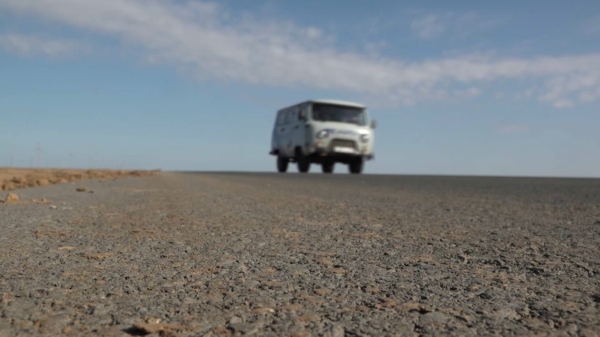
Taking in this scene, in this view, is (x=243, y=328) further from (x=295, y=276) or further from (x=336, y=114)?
(x=336, y=114)

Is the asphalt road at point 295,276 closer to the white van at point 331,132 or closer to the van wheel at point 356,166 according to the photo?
the white van at point 331,132

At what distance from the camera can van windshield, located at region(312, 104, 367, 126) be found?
1592 centimetres

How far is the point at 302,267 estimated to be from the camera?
192cm

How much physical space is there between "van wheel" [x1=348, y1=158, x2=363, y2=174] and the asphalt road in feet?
45.7

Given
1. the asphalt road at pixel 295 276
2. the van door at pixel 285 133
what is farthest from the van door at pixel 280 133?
the asphalt road at pixel 295 276

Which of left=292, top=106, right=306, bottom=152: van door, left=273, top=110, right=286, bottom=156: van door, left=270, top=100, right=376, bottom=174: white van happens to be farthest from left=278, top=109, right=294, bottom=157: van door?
left=270, top=100, right=376, bottom=174: white van

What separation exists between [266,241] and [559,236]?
60.8 inches

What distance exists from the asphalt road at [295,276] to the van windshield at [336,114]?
12.6 meters

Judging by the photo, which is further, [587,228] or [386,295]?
[587,228]

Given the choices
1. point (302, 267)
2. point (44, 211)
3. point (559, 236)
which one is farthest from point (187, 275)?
point (44, 211)

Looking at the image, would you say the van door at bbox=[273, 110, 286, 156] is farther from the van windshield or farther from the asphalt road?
the asphalt road

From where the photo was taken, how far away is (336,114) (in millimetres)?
16031

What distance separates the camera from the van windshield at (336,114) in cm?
1592

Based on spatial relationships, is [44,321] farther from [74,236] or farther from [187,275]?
[74,236]
